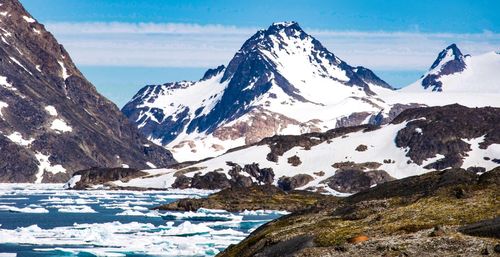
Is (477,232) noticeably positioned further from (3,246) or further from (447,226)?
(3,246)

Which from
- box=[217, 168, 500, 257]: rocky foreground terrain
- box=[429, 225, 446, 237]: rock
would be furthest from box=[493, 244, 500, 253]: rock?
box=[429, 225, 446, 237]: rock

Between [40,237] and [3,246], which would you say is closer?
[3,246]

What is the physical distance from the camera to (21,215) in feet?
652

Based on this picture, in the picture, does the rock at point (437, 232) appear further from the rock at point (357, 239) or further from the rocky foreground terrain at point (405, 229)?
the rock at point (357, 239)

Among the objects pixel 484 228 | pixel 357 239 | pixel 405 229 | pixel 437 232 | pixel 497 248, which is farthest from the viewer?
pixel 405 229

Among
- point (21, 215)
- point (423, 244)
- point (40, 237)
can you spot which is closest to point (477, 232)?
point (423, 244)

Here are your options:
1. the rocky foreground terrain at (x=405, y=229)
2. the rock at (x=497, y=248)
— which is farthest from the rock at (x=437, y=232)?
the rock at (x=497, y=248)

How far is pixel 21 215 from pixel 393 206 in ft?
452

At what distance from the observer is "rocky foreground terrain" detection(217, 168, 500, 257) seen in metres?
50.0

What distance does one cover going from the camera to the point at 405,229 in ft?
191

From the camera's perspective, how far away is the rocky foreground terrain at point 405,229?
50.0m

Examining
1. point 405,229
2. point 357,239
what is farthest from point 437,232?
point 357,239

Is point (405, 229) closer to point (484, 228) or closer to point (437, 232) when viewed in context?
point (437, 232)

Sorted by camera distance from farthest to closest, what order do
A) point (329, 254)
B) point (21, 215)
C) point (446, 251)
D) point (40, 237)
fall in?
point (21, 215)
point (40, 237)
point (329, 254)
point (446, 251)
